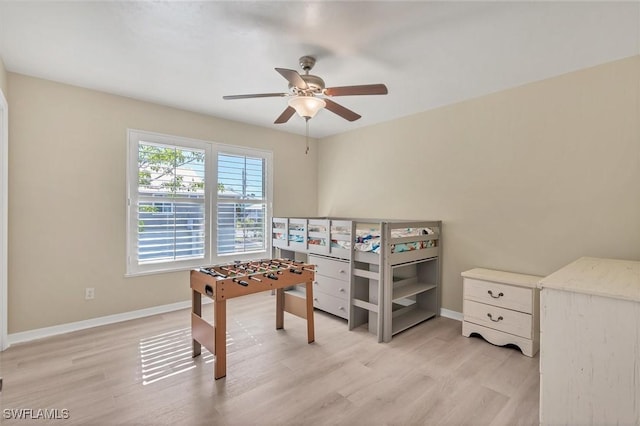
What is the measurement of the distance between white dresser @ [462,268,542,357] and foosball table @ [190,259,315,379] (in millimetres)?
1560

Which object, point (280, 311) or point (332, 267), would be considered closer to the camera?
point (280, 311)

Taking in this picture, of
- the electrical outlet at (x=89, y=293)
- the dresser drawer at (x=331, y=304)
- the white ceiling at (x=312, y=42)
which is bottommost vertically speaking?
the dresser drawer at (x=331, y=304)

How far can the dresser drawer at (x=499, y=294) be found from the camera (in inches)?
99.7

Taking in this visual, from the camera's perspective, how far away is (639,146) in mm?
2289

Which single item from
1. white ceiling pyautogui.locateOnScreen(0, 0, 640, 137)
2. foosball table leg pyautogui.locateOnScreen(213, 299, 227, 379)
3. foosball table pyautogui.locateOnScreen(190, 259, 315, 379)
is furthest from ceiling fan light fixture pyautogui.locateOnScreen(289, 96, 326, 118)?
foosball table leg pyautogui.locateOnScreen(213, 299, 227, 379)

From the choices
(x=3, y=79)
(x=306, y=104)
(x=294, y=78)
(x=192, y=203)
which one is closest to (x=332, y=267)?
(x=306, y=104)

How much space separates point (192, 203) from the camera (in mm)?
3699

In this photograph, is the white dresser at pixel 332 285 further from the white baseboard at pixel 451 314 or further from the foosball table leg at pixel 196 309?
the foosball table leg at pixel 196 309

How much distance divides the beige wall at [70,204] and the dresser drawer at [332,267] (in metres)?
1.77

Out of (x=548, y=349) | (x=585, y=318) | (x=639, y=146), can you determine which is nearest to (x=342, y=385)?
(x=548, y=349)

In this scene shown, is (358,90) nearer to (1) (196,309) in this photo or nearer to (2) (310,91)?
(2) (310,91)

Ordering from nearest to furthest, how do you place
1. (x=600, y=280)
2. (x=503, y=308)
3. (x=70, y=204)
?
(x=600, y=280)
(x=503, y=308)
(x=70, y=204)

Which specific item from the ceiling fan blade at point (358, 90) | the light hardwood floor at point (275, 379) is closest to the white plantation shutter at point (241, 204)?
the light hardwood floor at point (275, 379)

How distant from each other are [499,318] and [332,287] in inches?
64.6
